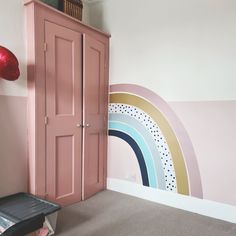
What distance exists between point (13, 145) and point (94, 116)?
1.02 m

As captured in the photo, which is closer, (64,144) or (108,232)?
(108,232)

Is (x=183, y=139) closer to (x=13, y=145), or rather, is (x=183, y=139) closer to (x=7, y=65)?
(x=13, y=145)

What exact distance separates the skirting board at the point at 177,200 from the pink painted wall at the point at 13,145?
1230 mm

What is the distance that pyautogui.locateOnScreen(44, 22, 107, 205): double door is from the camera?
240 centimetres

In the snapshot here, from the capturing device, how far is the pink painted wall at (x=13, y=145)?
2.14 metres

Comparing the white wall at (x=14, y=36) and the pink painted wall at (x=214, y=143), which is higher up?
the white wall at (x=14, y=36)

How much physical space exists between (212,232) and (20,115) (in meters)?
2.07

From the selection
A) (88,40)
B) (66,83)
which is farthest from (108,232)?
(88,40)

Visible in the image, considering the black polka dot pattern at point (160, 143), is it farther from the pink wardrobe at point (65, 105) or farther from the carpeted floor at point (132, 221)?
the pink wardrobe at point (65, 105)

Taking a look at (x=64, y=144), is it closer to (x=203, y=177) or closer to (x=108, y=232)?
(x=108, y=232)

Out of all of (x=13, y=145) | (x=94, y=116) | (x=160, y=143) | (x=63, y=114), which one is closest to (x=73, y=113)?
(x=63, y=114)

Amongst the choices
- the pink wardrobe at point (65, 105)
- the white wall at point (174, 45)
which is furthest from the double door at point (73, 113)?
the white wall at point (174, 45)

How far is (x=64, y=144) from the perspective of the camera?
2562mm

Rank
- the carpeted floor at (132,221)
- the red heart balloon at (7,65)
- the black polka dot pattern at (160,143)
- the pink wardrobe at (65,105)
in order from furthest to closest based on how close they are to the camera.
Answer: the black polka dot pattern at (160,143), the pink wardrobe at (65,105), the carpeted floor at (132,221), the red heart balloon at (7,65)
